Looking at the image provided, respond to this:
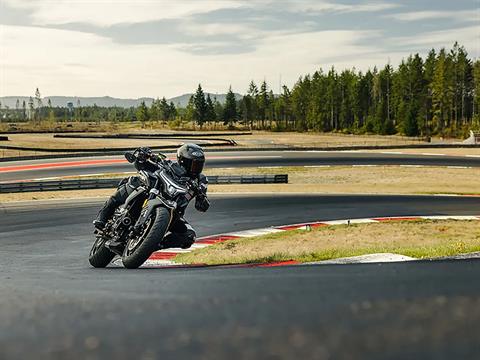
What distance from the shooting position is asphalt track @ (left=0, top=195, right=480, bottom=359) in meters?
3.14

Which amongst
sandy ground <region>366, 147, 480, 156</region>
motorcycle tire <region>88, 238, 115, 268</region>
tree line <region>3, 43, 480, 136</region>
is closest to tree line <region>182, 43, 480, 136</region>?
tree line <region>3, 43, 480, 136</region>

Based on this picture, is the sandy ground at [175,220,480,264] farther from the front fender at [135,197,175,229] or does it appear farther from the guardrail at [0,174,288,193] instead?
the guardrail at [0,174,288,193]

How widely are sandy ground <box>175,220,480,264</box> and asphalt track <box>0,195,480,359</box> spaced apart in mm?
6386

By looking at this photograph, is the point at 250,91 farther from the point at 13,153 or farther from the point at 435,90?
the point at 13,153

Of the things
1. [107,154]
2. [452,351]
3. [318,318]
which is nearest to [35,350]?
[318,318]

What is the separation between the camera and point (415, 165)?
4088 centimetres

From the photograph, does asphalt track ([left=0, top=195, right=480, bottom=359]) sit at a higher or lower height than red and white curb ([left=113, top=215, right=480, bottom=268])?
higher

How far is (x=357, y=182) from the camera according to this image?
33.0 meters

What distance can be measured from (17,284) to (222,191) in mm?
22444

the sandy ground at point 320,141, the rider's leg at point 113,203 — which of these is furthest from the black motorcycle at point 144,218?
the sandy ground at point 320,141

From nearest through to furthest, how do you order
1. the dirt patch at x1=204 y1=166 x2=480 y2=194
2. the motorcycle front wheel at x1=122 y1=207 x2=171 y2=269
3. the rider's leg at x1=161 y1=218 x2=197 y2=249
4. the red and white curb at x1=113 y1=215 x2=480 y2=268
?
the motorcycle front wheel at x1=122 y1=207 x2=171 y2=269, the rider's leg at x1=161 y1=218 x2=197 y2=249, the red and white curb at x1=113 y1=215 x2=480 y2=268, the dirt patch at x1=204 y1=166 x2=480 y2=194

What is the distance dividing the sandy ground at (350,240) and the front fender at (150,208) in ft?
13.7

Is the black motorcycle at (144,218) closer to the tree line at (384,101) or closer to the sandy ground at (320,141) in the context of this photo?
the sandy ground at (320,141)

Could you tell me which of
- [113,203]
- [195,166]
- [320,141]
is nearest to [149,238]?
[195,166]
